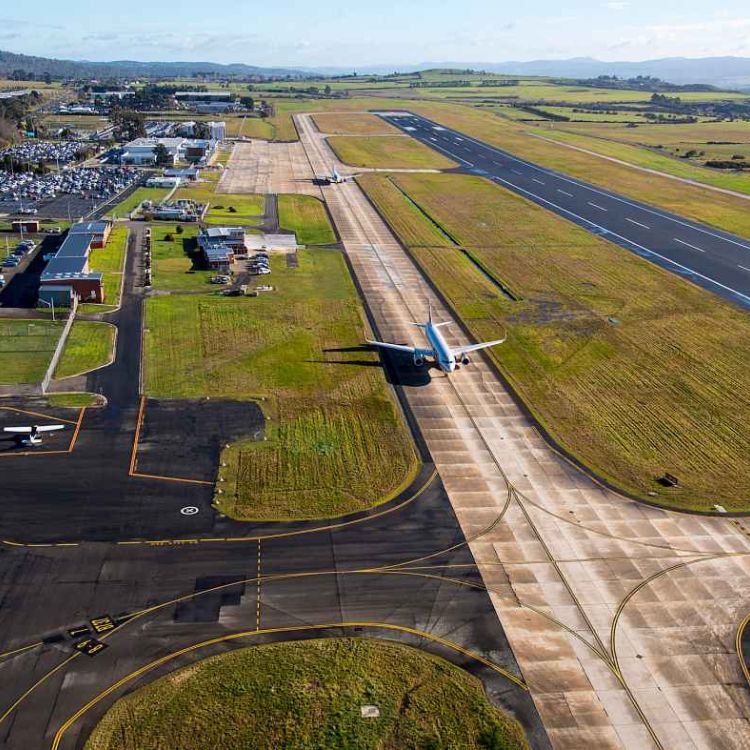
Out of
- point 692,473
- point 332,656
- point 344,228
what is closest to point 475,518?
point 332,656

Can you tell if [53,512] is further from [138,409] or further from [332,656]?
[332,656]

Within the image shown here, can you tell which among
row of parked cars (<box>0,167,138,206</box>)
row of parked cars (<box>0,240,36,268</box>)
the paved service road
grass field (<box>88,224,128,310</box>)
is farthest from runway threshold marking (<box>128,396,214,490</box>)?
row of parked cars (<box>0,167,138,206</box>)

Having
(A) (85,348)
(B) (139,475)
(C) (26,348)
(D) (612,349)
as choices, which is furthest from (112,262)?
(D) (612,349)

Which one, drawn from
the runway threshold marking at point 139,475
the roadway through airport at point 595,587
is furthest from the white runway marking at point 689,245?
the runway threshold marking at point 139,475

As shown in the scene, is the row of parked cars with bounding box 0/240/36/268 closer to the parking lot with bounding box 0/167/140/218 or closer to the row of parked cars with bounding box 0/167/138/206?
the parking lot with bounding box 0/167/140/218

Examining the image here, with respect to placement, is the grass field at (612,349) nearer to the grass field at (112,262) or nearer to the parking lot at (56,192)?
the grass field at (112,262)

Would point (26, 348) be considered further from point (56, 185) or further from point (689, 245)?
point (689, 245)
